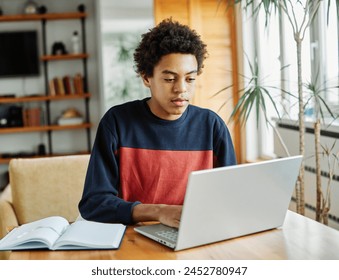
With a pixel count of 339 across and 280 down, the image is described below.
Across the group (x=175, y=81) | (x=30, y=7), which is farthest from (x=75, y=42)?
(x=175, y=81)

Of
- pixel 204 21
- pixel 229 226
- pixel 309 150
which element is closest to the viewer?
pixel 229 226

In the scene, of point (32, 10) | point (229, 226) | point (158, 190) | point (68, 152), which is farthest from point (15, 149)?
point (229, 226)

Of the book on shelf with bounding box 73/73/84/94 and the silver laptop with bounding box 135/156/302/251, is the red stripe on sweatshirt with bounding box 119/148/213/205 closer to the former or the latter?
the silver laptop with bounding box 135/156/302/251

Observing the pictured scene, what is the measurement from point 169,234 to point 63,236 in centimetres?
25

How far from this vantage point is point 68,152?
6578 millimetres

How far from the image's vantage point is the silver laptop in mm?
1207

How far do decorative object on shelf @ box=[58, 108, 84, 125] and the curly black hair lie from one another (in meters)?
4.72

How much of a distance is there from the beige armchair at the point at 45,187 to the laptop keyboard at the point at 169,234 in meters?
1.33

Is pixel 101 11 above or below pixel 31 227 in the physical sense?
above

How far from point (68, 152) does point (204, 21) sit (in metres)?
2.34

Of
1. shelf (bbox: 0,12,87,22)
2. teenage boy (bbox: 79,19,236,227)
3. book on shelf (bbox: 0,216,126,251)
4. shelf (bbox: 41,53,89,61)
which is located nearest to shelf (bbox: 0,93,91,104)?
shelf (bbox: 41,53,89,61)

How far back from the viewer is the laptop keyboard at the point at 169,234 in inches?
51.9

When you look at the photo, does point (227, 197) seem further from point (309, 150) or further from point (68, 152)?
point (68, 152)
